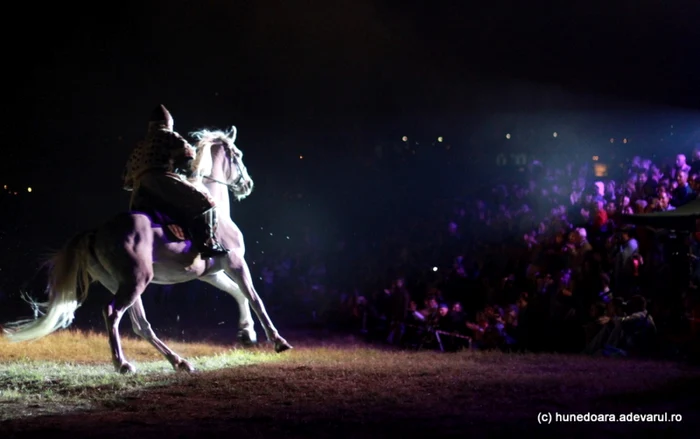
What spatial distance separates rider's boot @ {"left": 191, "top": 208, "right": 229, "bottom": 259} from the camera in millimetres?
8766

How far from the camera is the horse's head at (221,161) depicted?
31.5ft

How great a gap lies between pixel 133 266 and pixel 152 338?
1022mm

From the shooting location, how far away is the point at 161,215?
28.6 feet

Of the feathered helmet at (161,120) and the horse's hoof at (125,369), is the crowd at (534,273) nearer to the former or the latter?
the horse's hoof at (125,369)

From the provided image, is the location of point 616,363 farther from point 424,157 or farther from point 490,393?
point 424,157

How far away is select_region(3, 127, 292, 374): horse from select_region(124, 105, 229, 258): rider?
0.14 meters

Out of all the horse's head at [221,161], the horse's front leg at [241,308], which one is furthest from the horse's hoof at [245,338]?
the horse's head at [221,161]

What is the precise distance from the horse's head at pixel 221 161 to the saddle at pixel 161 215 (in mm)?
833

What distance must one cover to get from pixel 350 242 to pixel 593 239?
6657mm

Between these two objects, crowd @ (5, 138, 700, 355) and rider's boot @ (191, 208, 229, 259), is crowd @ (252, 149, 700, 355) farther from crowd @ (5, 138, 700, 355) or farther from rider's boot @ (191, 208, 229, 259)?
rider's boot @ (191, 208, 229, 259)

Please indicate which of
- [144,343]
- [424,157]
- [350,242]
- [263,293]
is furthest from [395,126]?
[144,343]

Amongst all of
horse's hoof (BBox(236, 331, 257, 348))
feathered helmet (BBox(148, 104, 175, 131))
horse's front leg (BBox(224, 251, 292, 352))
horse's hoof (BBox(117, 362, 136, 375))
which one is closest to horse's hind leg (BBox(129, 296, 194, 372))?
horse's hoof (BBox(117, 362, 136, 375))

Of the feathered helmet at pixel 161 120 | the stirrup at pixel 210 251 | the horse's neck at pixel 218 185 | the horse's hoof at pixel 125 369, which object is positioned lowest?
the horse's hoof at pixel 125 369

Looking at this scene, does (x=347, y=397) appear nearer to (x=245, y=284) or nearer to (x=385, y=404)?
(x=385, y=404)
